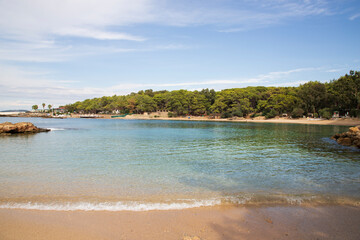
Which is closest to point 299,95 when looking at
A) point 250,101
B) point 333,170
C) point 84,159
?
point 250,101

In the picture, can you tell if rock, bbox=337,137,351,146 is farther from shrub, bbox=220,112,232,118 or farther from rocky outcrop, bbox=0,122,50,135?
shrub, bbox=220,112,232,118

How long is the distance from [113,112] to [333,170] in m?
172

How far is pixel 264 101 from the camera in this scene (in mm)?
98688

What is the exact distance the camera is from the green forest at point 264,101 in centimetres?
7081

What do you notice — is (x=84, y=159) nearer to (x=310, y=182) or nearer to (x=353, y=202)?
(x=310, y=182)

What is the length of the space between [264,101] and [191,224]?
99857 millimetres

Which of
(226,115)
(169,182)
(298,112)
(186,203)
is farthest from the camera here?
(226,115)

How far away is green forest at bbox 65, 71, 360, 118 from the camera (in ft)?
232

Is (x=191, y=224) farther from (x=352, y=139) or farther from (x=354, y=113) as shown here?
(x=354, y=113)

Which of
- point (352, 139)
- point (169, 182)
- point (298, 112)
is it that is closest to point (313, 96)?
point (298, 112)

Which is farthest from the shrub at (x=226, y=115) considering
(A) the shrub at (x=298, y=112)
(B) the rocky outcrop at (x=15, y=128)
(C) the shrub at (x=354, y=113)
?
(B) the rocky outcrop at (x=15, y=128)

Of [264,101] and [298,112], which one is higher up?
[264,101]

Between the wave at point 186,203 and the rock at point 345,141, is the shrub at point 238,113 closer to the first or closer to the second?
the rock at point 345,141

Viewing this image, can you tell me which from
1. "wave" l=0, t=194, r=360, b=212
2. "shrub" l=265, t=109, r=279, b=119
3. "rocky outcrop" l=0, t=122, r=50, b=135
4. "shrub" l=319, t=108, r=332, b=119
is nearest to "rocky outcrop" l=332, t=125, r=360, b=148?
"wave" l=0, t=194, r=360, b=212
